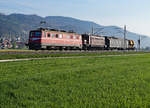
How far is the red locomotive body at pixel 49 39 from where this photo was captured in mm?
33562

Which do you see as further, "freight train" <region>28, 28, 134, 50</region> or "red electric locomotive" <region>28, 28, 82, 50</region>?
"freight train" <region>28, 28, 134, 50</region>

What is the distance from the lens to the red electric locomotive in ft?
110

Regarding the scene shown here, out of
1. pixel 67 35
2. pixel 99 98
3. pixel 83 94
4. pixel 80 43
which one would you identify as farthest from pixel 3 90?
pixel 80 43

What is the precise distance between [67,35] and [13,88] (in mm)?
32694

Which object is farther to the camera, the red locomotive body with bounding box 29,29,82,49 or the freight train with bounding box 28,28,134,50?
the freight train with bounding box 28,28,134,50

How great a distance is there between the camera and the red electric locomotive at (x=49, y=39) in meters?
33.6

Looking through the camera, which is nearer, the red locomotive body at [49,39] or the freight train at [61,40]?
the red locomotive body at [49,39]

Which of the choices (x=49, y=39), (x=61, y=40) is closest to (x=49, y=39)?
(x=49, y=39)

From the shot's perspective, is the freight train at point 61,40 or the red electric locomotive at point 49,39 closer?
the red electric locomotive at point 49,39

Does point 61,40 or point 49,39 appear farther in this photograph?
point 61,40

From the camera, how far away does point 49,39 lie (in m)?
34.8

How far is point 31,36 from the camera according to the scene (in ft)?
115

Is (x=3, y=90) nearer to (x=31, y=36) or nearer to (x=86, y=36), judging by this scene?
(x=31, y=36)

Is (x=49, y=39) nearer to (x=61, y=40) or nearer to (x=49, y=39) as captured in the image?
(x=49, y=39)
